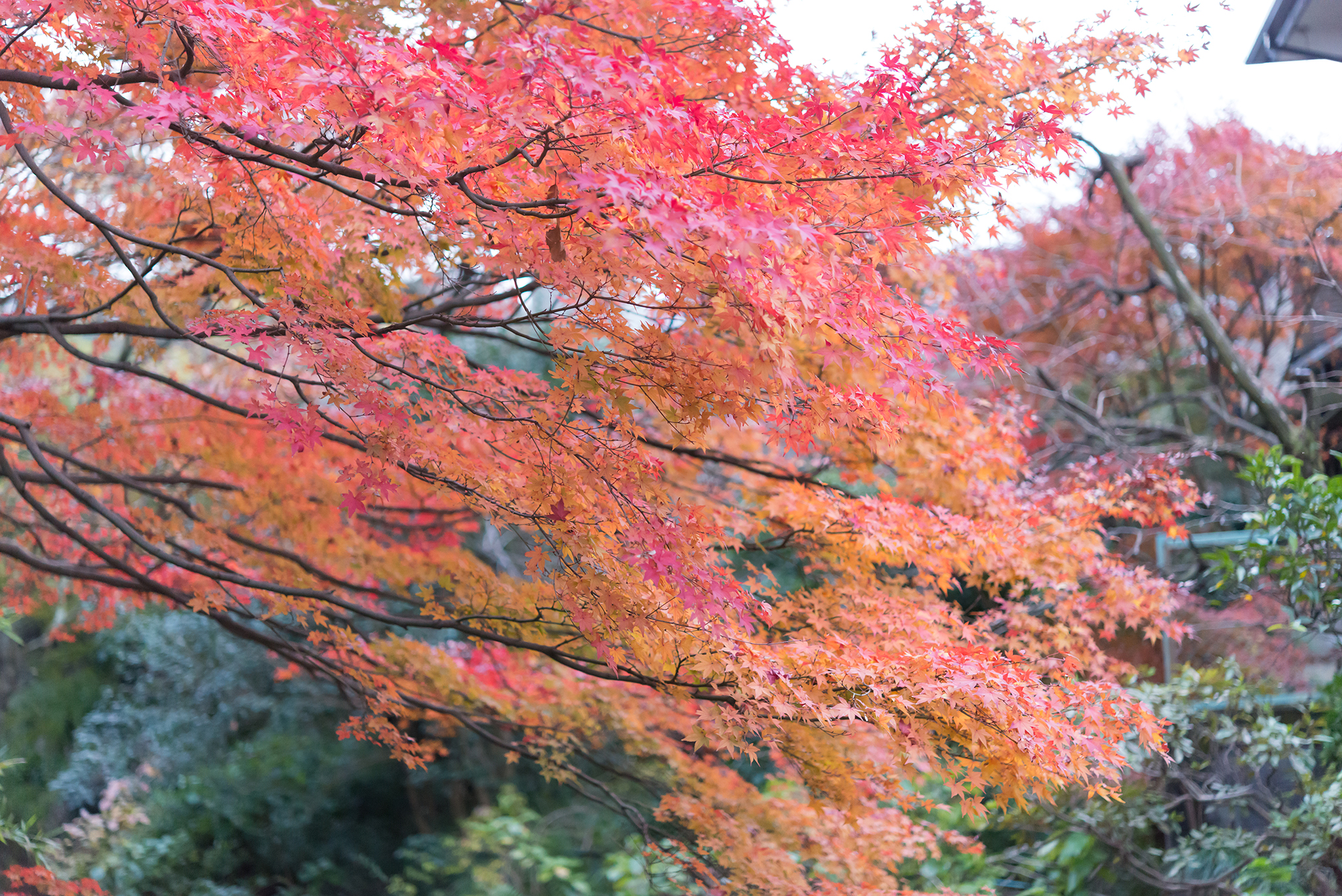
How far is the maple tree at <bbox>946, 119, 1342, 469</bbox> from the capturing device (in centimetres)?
785

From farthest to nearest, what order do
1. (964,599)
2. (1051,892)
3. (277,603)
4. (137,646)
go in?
(137,646)
(964,599)
(1051,892)
(277,603)

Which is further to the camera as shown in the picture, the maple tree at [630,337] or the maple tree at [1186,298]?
the maple tree at [1186,298]

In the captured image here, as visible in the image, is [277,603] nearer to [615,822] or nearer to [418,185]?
[418,185]

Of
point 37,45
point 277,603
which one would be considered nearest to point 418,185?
point 37,45

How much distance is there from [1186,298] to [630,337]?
6.60m

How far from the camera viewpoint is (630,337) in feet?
9.29

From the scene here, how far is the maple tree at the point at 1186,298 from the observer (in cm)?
785

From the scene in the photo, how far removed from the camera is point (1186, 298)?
24.9 feet

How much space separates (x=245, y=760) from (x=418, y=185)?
8366 mm

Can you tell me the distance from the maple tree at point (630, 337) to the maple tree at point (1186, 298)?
146 inches

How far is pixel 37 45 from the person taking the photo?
3.35 meters

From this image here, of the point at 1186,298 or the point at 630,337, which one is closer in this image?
the point at 630,337

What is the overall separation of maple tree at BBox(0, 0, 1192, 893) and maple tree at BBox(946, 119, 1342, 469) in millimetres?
3711

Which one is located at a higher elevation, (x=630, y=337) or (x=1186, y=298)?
(x=1186, y=298)
